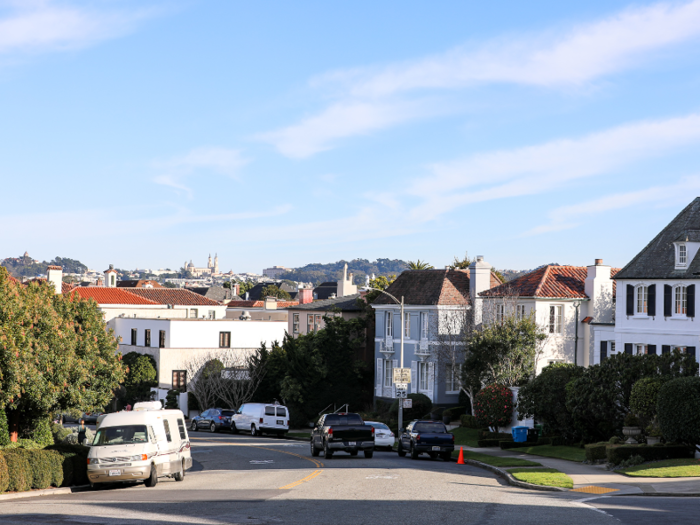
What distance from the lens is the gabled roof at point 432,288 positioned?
195ft

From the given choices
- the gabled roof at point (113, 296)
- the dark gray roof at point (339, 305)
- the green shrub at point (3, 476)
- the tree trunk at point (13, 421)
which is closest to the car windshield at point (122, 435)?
the green shrub at point (3, 476)

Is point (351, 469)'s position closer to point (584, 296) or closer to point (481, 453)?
point (481, 453)

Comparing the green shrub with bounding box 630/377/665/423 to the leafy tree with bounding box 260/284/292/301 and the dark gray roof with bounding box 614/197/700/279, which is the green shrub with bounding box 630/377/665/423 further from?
the leafy tree with bounding box 260/284/292/301

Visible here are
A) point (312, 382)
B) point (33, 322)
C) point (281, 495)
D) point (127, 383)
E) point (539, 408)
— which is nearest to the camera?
point (281, 495)

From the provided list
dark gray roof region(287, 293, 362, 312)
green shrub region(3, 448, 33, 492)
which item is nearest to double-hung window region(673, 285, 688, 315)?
dark gray roof region(287, 293, 362, 312)

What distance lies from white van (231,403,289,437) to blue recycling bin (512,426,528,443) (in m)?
19.0

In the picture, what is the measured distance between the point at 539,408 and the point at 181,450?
2078 centimetres

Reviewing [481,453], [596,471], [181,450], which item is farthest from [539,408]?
[181,450]

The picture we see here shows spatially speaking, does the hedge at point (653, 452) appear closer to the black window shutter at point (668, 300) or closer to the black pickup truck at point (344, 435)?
the black pickup truck at point (344, 435)

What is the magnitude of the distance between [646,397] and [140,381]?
2043 inches

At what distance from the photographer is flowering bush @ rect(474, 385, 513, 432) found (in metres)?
46.8

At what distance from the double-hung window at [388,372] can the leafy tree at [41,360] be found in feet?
100

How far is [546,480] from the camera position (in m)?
26.7

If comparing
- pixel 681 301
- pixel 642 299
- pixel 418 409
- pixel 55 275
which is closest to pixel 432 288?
pixel 418 409
